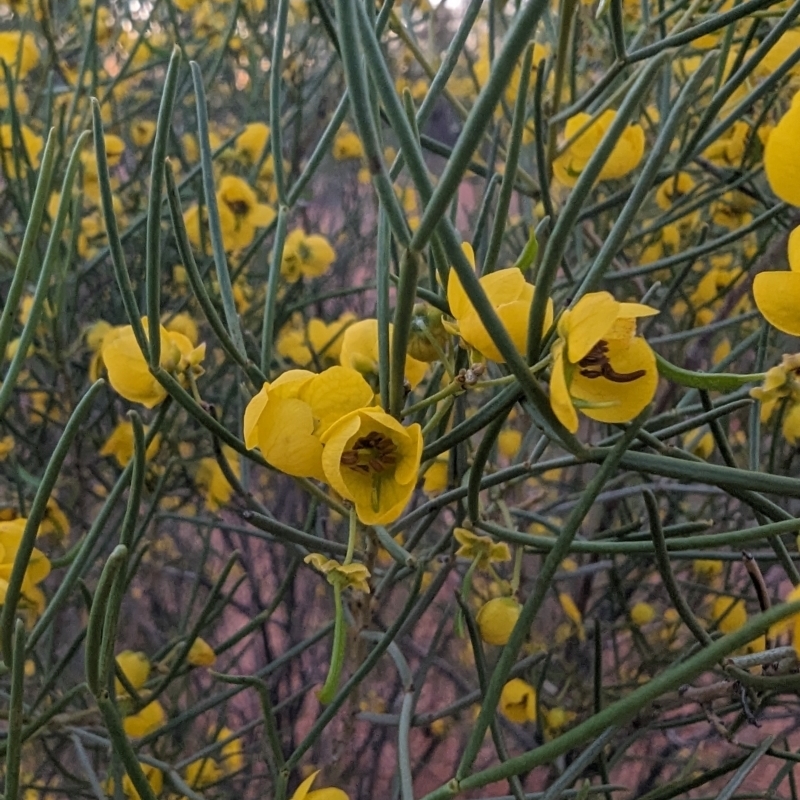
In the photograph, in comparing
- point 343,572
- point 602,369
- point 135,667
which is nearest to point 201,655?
point 135,667

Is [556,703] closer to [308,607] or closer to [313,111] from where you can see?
[308,607]

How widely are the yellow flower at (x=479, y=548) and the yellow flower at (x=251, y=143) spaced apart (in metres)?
0.83

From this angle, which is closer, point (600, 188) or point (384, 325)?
point (384, 325)

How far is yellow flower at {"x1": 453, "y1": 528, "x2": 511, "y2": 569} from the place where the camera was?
16.0 inches

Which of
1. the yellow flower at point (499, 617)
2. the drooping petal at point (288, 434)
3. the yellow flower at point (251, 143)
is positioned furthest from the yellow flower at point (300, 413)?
the yellow flower at point (251, 143)

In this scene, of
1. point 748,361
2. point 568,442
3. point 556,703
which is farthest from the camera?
point 748,361

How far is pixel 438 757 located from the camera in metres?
1.59

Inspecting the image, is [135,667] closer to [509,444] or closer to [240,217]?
[240,217]

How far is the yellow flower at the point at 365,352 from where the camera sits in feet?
1.22

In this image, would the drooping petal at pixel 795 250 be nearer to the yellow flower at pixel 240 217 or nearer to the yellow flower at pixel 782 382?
the yellow flower at pixel 782 382

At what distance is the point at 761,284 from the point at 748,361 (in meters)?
1.09

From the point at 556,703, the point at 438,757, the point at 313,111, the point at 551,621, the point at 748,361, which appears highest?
the point at 313,111

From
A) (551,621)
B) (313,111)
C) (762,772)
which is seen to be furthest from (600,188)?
(762,772)

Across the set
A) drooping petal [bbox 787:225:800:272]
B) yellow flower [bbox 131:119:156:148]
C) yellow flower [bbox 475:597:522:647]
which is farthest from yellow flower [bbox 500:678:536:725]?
yellow flower [bbox 131:119:156:148]
